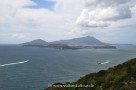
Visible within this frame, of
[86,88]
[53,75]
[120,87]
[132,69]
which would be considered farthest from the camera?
[53,75]

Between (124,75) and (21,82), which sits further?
(21,82)

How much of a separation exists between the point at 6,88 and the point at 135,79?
191 ft

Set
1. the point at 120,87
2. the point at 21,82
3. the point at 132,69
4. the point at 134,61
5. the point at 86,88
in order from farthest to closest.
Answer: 1. the point at 21,82
2. the point at 134,61
3. the point at 132,69
4. the point at 86,88
5. the point at 120,87

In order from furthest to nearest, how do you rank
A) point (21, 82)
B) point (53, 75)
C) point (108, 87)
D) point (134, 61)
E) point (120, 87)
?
point (53, 75)
point (21, 82)
point (134, 61)
point (108, 87)
point (120, 87)

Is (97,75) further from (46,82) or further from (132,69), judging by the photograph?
(46,82)

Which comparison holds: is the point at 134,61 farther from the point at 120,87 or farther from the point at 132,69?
the point at 120,87

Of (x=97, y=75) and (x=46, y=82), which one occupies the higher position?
(x=97, y=75)

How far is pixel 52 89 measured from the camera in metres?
58.4

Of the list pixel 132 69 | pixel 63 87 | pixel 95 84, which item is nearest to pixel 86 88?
pixel 95 84

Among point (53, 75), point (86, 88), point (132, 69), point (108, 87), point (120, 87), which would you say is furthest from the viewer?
point (53, 75)

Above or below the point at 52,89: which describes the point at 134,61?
above

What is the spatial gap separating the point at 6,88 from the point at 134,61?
49.8 meters

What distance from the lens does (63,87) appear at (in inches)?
2242

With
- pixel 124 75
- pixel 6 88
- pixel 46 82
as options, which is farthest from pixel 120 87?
pixel 46 82
